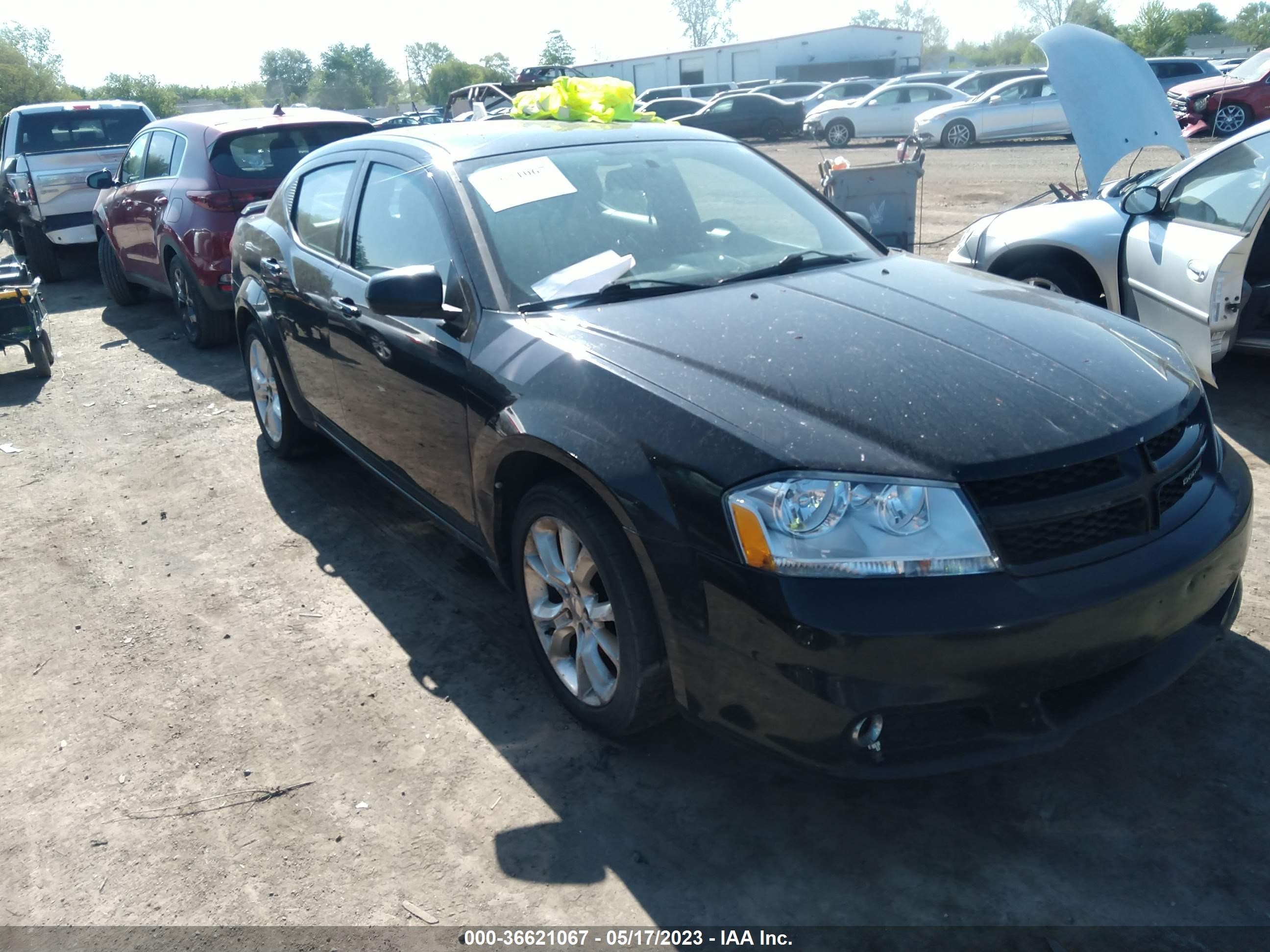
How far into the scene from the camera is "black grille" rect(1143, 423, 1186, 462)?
8.45 feet

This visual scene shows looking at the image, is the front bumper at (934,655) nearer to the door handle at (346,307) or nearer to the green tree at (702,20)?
the door handle at (346,307)

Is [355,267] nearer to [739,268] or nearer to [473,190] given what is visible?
[473,190]

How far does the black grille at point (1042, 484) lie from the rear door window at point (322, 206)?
2924mm

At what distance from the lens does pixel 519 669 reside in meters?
3.55

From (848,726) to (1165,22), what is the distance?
2795 inches

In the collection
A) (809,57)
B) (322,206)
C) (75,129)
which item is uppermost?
(809,57)

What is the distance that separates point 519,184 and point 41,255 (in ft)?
35.7

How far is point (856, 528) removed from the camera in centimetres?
233

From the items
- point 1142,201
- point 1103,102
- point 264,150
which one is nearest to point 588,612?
point 1142,201

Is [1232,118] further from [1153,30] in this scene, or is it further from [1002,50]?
[1002,50]

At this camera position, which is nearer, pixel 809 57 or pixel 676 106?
pixel 676 106

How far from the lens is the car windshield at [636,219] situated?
3.37m

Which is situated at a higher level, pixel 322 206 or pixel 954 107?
A: pixel 322 206

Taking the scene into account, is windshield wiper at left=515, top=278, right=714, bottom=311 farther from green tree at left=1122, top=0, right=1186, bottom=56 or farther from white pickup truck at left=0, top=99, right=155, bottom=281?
green tree at left=1122, top=0, right=1186, bottom=56
